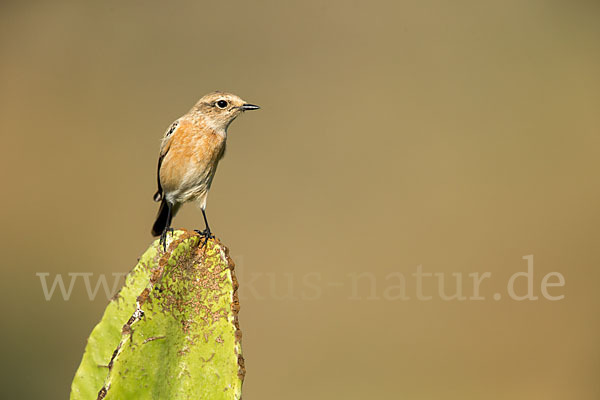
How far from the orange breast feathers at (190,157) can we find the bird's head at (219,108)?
0.17 feet

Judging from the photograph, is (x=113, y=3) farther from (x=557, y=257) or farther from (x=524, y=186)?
(x=557, y=257)

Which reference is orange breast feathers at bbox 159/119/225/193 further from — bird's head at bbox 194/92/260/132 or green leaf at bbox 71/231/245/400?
green leaf at bbox 71/231/245/400

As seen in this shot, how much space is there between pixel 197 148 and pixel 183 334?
1.55 meters

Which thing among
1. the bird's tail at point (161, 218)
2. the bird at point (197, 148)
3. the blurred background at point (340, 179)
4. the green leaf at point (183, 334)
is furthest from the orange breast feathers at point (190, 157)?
the blurred background at point (340, 179)

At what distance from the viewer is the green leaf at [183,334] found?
1.99 m

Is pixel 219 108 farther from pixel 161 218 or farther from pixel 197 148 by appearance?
pixel 161 218

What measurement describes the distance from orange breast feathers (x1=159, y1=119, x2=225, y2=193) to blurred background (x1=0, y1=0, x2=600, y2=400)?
3758 mm

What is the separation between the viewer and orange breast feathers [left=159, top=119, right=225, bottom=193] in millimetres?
3473

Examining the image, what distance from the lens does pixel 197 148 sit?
3479 millimetres

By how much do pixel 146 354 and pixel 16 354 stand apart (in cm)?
540

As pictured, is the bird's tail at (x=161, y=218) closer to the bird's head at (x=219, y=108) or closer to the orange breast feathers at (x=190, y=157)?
the orange breast feathers at (x=190, y=157)

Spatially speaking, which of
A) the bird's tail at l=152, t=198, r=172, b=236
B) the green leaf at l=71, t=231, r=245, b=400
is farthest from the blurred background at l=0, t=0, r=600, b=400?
the green leaf at l=71, t=231, r=245, b=400

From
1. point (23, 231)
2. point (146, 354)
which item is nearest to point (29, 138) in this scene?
point (23, 231)

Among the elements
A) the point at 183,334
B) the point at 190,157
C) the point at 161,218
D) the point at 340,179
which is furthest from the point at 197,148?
the point at 340,179
